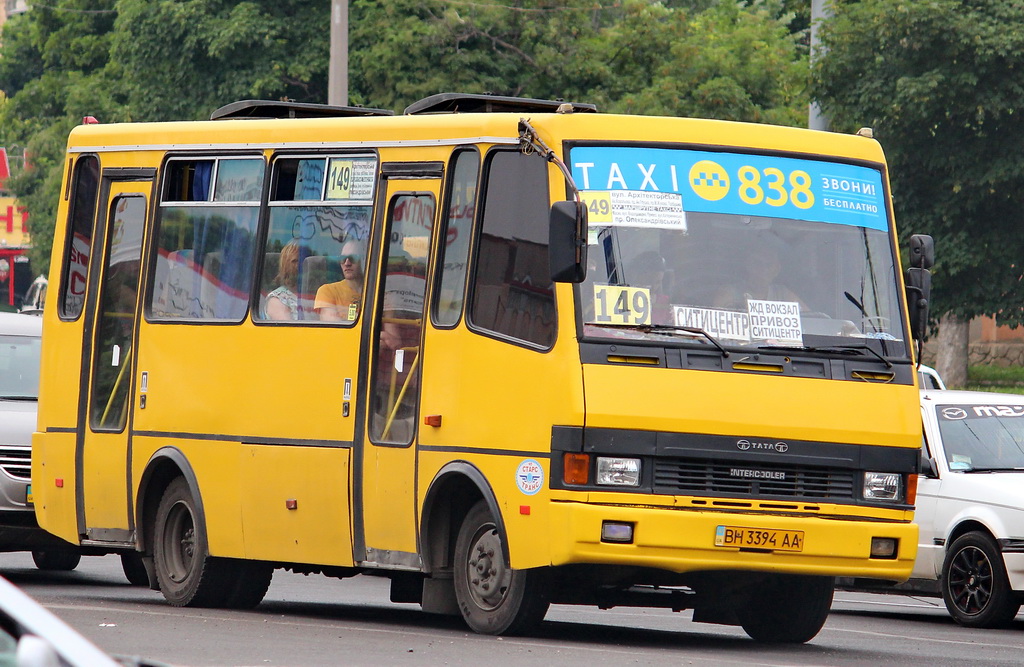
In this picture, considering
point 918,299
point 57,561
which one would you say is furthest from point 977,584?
point 57,561

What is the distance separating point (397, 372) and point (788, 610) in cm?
259

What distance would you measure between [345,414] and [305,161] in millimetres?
1699

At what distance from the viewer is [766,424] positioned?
10078 mm

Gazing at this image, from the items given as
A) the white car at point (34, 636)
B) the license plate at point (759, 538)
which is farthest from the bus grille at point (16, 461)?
the white car at point (34, 636)

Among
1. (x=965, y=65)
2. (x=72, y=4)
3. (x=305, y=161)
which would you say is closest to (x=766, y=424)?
(x=305, y=161)

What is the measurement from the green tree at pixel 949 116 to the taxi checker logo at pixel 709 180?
14.6 m

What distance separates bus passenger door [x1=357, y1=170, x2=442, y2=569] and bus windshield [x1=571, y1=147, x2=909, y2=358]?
53.0 inches

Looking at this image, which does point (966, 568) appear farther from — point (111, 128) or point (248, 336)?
point (111, 128)

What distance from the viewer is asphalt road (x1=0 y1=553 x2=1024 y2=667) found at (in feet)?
31.7

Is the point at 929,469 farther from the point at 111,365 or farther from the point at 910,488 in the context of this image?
the point at 111,365

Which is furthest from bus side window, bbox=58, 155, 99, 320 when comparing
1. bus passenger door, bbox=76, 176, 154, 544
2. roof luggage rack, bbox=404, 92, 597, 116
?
roof luggage rack, bbox=404, 92, 597, 116

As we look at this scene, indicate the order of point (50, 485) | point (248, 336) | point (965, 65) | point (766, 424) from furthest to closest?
point (965, 65), point (50, 485), point (248, 336), point (766, 424)

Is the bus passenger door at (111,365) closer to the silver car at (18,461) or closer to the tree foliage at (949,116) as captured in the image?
the silver car at (18,461)

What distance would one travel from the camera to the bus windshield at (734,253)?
10117mm
